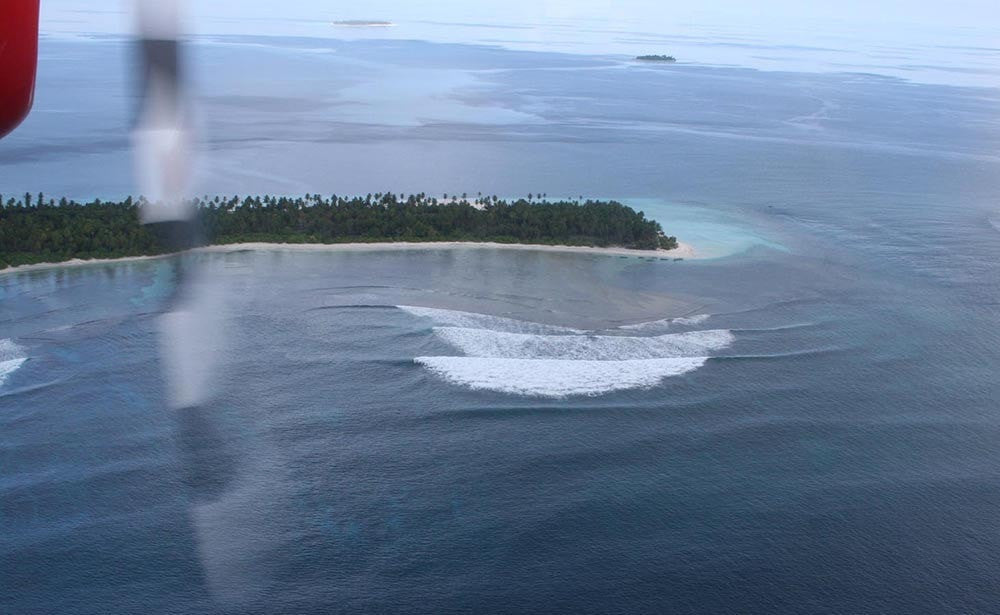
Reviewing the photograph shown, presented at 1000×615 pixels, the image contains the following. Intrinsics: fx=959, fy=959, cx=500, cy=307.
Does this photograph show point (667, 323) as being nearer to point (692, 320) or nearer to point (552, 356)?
point (692, 320)

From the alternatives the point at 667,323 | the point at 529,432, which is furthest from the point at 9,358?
the point at 667,323

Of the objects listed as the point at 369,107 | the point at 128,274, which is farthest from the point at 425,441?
the point at 369,107

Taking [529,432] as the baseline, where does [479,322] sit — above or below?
above

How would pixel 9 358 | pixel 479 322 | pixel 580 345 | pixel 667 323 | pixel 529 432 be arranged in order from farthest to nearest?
pixel 667 323 → pixel 479 322 → pixel 580 345 → pixel 9 358 → pixel 529 432

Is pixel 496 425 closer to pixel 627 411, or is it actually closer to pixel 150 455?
pixel 627 411

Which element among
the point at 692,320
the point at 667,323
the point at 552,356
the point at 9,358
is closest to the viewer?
the point at 9,358

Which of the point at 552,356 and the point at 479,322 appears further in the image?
the point at 479,322
